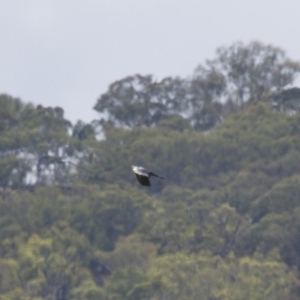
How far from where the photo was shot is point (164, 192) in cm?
4697

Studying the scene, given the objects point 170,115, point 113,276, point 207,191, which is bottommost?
point 113,276

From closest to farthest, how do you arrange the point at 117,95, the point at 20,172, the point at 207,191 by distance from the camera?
the point at 207,191
the point at 20,172
the point at 117,95

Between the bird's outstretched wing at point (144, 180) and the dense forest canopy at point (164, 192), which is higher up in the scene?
the dense forest canopy at point (164, 192)

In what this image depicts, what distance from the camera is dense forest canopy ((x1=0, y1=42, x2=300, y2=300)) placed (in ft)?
126

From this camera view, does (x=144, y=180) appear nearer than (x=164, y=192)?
Yes

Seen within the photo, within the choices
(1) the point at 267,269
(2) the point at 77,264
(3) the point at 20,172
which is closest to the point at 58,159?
(3) the point at 20,172

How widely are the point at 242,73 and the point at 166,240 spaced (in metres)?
13.2

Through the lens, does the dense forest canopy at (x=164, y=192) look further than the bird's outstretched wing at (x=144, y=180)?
Yes

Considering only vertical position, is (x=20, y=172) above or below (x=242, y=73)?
below

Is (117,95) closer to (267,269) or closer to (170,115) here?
(170,115)

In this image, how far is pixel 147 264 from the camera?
38.9 metres

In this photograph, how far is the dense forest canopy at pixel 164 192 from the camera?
126 ft

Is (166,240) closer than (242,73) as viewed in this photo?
Yes

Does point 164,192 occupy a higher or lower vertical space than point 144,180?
higher
